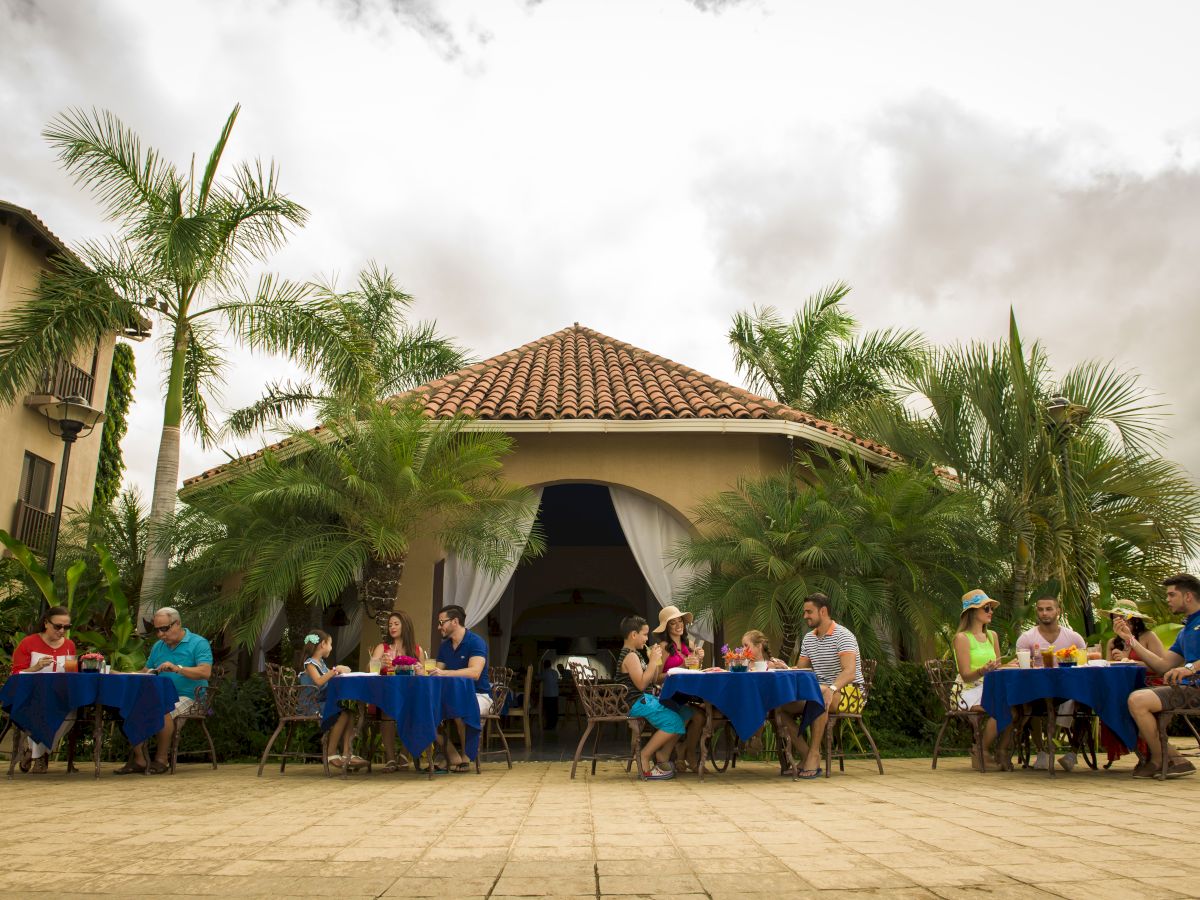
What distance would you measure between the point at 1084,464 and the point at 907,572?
294 cm

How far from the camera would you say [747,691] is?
7.52m

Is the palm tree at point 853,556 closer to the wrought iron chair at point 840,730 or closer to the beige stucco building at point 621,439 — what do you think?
the beige stucco building at point 621,439

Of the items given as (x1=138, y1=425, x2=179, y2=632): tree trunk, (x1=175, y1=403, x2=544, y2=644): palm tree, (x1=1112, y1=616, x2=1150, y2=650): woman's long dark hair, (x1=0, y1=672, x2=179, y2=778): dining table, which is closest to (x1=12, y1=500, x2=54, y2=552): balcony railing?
(x1=138, y1=425, x2=179, y2=632): tree trunk

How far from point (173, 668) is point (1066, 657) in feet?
25.0

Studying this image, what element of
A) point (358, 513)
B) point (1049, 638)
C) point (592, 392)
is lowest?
point (1049, 638)

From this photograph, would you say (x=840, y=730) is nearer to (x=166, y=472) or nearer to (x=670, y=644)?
(x=670, y=644)

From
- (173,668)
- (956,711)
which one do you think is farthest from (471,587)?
(956,711)

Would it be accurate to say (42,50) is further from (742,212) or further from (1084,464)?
(1084,464)

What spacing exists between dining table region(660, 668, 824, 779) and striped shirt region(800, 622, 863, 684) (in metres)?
0.41

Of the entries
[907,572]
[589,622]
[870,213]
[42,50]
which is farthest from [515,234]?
[589,622]

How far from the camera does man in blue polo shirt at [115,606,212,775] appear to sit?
877cm

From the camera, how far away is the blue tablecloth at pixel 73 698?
8078 mm

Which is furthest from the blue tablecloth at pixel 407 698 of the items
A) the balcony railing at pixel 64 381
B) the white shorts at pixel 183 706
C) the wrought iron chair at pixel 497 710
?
the balcony railing at pixel 64 381

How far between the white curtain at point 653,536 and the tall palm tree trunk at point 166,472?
5.54 metres
